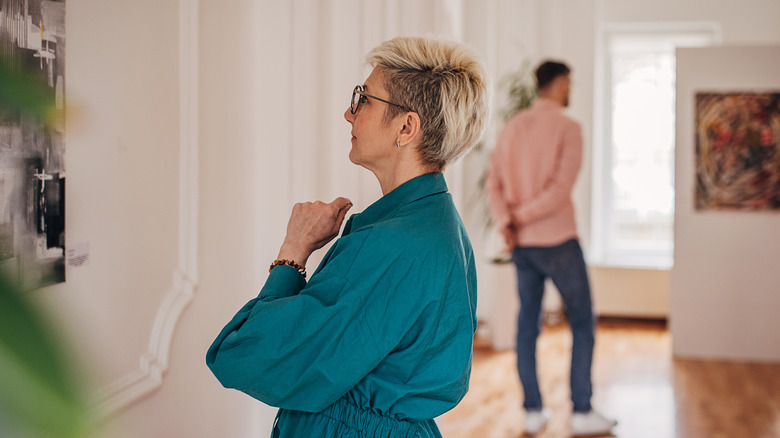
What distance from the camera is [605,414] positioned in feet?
12.0

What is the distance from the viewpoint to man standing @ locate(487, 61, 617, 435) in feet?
10.5

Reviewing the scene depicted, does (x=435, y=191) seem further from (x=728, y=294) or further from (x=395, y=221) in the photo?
(x=728, y=294)

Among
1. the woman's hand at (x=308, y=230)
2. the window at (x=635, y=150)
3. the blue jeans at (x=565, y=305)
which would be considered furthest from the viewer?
the window at (x=635, y=150)

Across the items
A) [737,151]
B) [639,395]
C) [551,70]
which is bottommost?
[639,395]

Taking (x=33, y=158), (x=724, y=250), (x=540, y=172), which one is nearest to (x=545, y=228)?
(x=540, y=172)

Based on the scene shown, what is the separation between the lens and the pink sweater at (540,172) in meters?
3.24

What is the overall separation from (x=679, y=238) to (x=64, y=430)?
15.5ft

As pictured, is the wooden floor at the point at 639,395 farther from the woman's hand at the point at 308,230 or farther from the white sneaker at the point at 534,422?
the woman's hand at the point at 308,230

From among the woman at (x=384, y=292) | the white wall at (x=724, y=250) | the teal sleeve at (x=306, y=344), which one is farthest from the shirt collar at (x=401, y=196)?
the white wall at (x=724, y=250)

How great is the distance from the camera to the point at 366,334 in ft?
3.46

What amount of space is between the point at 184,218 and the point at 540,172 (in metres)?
2.20

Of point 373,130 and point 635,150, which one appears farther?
point 635,150

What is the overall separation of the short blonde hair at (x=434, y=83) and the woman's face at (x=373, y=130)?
16 mm

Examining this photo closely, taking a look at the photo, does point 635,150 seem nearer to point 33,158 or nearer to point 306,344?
point 306,344
